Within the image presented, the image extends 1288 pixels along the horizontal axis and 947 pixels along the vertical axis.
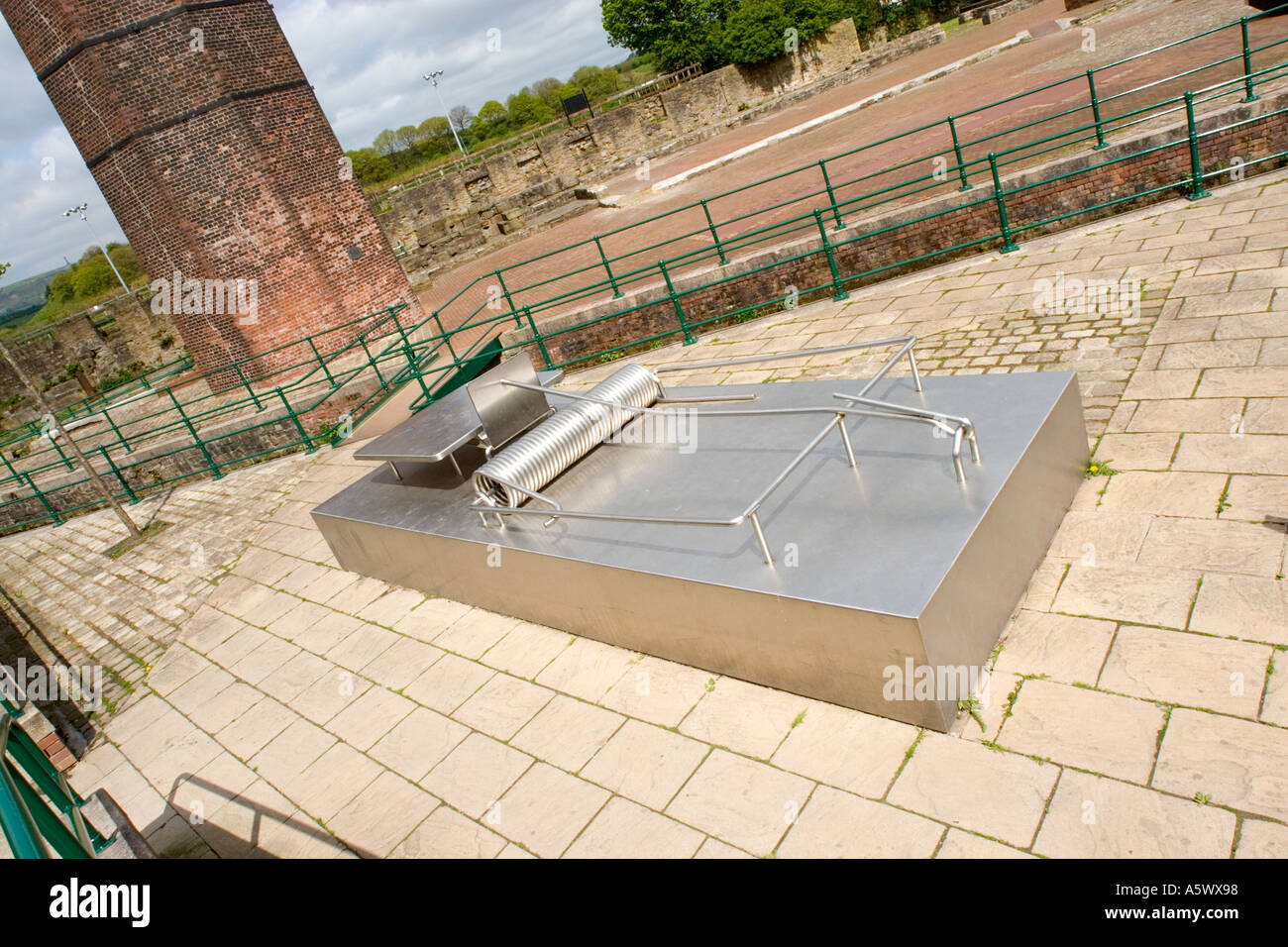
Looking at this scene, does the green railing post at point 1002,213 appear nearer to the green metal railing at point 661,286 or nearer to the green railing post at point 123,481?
the green metal railing at point 661,286

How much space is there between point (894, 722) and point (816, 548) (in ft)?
3.08

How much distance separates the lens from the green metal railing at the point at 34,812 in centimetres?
251

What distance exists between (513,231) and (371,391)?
16.9 metres

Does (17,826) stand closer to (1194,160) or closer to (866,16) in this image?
(1194,160)

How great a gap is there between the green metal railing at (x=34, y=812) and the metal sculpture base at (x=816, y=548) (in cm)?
268

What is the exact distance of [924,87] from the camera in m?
25.2

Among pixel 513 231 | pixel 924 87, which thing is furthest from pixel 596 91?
pixel 924 87

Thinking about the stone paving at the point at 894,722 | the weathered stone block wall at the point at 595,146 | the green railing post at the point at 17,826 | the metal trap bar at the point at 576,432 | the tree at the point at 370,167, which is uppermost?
the tree at the point at 370,167

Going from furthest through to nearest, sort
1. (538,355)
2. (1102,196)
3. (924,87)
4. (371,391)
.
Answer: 1. (924,87)
2. (371,391)
3. (538,355)
4. (1102,196)

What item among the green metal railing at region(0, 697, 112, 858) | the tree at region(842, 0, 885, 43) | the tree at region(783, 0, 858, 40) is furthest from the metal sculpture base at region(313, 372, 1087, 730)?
the tree at region(842, 0, 885, 43)

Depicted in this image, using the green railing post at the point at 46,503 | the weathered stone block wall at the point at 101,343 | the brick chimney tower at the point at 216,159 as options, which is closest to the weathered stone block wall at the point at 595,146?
the weathered stone block wall at the point at 101,343
